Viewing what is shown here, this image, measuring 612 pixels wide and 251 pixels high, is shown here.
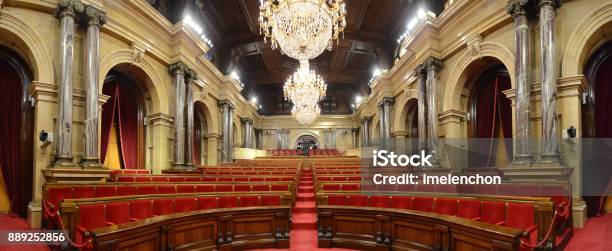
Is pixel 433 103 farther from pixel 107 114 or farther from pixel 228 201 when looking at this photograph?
pixel 107 114

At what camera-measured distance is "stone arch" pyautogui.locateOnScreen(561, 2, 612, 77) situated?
5.14 meters

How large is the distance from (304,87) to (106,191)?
6.47m

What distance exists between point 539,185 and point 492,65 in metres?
3.93

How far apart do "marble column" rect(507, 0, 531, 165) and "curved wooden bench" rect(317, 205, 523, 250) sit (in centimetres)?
320

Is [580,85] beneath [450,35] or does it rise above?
beneath

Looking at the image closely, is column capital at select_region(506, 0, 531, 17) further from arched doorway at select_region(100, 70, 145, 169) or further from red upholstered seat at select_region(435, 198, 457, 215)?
arched doorway at select_region(100, 70, 145, 169)

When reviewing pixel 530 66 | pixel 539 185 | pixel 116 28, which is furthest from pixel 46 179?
pixel 530 66

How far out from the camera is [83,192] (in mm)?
4645

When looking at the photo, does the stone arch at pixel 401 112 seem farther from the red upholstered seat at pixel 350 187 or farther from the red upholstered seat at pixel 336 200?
the red upholstered seat at pixel 336 200

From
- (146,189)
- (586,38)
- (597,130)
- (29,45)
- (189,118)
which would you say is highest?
(29,45)

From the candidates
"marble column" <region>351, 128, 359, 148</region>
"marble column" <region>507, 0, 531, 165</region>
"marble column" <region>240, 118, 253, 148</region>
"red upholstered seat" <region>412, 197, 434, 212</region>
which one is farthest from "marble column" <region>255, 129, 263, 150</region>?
"red upholstered seat" <region>412, 197, 434, 212</region>

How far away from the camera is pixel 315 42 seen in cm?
673

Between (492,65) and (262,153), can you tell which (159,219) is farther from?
(262,153)

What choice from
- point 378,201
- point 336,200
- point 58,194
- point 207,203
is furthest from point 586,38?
point 58,194
